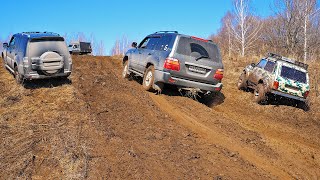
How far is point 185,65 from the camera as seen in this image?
10211mm

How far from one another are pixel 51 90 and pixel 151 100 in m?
3.23

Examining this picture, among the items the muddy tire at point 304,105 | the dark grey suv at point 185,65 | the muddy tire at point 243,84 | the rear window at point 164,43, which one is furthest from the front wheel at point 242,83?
the rear window at point 164,43

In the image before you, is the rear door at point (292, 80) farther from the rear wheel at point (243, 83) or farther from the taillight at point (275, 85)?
the rear wheel at point (243, 83)

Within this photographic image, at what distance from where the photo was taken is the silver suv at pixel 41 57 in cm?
1080

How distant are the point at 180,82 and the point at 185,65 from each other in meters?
0.53

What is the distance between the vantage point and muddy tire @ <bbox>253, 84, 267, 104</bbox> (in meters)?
12.9

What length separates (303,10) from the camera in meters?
27.8

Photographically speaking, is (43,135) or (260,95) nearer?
(43,135)

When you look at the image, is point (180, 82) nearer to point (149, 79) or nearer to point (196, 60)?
point (196, 60)

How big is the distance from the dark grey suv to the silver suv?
9.36 feet

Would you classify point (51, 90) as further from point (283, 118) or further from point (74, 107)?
point (283, 118)

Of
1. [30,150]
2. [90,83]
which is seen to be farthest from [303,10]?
[30,150]

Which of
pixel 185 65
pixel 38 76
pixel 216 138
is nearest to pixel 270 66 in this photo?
pixel 185 65

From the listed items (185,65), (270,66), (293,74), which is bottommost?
(293,74)
